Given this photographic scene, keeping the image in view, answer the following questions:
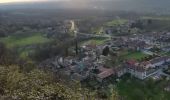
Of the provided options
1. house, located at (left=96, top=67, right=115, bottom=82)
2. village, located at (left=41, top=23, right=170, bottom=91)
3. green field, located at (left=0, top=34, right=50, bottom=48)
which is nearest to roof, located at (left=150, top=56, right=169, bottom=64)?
village, located at (left=41, top=23, right=170, bottom=91)

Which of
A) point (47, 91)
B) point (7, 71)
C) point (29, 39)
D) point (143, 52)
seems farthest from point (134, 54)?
point (47, 91)

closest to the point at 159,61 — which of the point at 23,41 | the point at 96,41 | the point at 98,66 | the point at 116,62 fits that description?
the point at 116,62

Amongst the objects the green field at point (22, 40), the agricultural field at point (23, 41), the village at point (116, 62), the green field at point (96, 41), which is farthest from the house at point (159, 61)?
the green field at point (22, 40)

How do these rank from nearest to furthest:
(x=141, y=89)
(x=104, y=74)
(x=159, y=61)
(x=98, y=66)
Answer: (x=141, y=89) < (x=104, y=74) < (x=98, y=66) < (x=159, y=61)

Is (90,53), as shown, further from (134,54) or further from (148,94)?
(148,94)

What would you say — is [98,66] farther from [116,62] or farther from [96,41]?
[96,41]

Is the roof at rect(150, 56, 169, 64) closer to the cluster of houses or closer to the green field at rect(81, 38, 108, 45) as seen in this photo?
the cluster of houses
